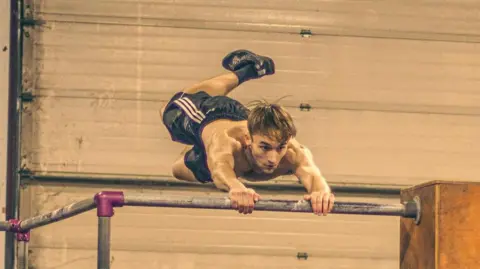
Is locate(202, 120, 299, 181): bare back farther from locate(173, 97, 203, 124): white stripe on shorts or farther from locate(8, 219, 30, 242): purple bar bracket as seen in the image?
locate(8, 219, 30, 242): purple bar bracket

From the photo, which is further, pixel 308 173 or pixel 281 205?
pixel 308 173

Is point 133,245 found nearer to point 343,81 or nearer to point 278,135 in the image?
point 343,81

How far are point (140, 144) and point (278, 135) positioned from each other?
309 cm

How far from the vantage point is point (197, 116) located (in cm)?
523

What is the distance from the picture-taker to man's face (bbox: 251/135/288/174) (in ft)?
Result: 14.4

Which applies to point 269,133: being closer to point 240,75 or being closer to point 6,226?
point 240,75

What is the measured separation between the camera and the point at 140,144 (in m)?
7.26

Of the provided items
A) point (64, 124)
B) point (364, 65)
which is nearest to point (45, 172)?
point (64, 124)

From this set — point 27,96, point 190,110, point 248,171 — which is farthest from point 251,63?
point 27,96

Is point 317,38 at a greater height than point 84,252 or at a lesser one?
greater

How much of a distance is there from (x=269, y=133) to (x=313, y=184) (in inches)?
14.5

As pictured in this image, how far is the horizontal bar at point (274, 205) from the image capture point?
152 inches

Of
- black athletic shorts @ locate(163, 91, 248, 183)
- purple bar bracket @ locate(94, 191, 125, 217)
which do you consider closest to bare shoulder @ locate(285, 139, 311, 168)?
black athletic shorts @ locate(163, 91, 248, 183)

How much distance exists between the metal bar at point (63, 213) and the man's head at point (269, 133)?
96cm
